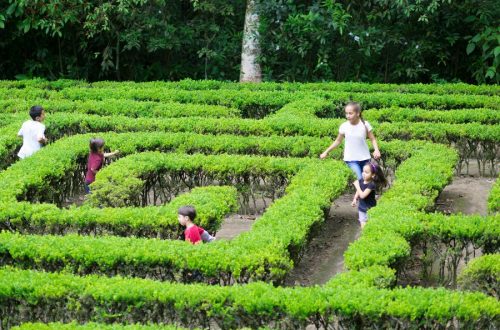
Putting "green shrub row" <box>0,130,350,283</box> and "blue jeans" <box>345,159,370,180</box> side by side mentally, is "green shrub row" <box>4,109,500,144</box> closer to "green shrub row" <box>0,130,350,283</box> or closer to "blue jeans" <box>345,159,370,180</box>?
"green shrub row" <box>0,130,350,283</box>

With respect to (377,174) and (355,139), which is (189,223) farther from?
(355,139)

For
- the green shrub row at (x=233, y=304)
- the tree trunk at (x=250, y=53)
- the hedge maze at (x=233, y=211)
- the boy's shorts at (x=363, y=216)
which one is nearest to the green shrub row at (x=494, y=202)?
the hedge maze at (x=233, y=211)

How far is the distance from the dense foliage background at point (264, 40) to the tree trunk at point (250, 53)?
0.29 m

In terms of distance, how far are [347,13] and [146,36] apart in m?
5.61

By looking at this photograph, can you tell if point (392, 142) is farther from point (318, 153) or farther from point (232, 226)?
point (232, 226)

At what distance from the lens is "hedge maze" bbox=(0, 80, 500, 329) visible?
965cm

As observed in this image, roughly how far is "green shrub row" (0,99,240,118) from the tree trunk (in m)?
5.22

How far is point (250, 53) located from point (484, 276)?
14.8 meters

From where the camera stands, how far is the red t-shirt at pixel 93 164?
1491 cm

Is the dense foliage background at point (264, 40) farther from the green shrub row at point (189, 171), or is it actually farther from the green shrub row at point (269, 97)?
the green shrub row at point (189, 171)

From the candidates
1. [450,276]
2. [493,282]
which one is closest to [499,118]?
[450,276]

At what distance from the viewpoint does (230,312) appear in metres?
9.62

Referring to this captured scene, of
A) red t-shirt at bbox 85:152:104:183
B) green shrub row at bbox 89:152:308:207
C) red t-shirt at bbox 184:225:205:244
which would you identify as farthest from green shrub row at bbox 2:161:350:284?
red t-shirt at bbox 85:152:104:183

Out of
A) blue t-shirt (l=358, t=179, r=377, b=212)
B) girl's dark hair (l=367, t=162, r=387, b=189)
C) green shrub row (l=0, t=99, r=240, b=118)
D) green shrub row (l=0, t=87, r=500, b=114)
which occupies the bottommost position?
blue t-shirt (l=358, t=179, r=377, b=212)
